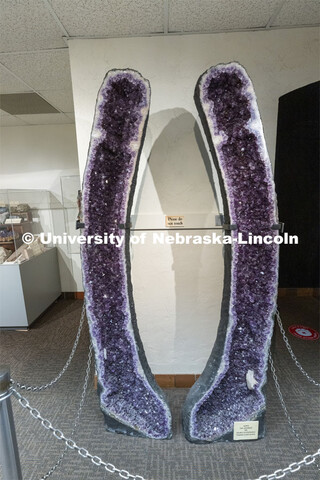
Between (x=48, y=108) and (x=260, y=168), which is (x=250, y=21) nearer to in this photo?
(x=260, y=168)

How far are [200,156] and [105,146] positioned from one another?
65 centimetres

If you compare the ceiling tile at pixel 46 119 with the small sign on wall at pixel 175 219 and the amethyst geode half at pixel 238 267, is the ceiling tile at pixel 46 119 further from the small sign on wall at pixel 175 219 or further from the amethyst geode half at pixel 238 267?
the amethyst geode half at pixel 238 267

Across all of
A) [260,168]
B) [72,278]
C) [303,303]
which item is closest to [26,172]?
[72,278]

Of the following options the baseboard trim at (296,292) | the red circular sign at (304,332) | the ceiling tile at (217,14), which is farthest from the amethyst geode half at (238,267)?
the baseboard trim at (296,292)

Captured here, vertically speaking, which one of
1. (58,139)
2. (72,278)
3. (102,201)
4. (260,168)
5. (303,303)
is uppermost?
(58,139)

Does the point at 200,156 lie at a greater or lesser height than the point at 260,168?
greater

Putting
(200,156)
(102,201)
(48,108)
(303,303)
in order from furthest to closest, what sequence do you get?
(303,303), (48,108), (200,156), (102,201)

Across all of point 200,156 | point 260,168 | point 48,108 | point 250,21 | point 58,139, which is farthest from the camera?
point 58,139

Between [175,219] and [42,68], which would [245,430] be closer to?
[175,219]

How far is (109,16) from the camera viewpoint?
59.4 inches

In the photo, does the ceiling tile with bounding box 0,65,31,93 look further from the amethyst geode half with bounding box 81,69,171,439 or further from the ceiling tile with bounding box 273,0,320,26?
the ceiling tile with bounding box 273,0,320,26

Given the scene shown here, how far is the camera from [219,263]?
1.91 m

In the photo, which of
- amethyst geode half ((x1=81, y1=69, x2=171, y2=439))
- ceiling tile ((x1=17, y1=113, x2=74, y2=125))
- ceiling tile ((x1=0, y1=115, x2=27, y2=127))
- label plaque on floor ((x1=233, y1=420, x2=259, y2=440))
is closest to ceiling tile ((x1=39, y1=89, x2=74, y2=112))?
ceiling tile ((x1=17, y1=113, x2=74, y2=125))

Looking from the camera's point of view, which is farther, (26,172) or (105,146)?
(26,172)
